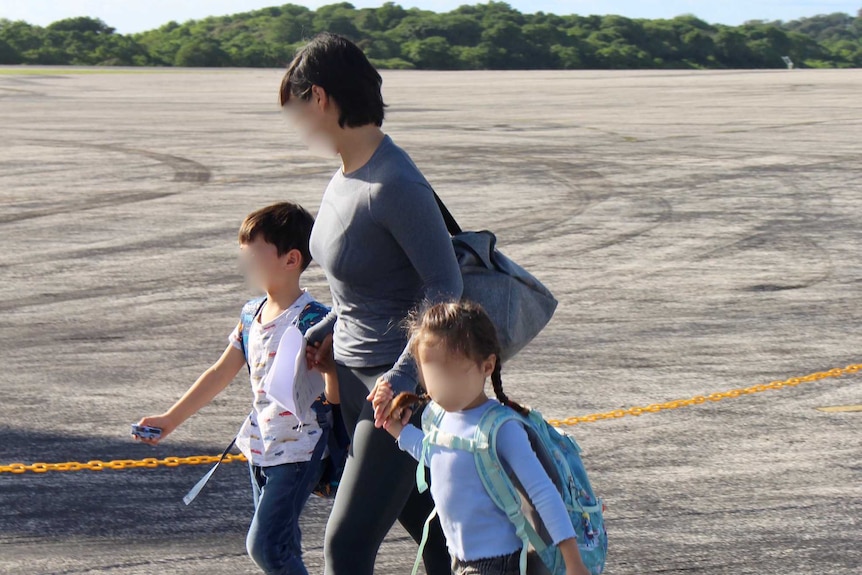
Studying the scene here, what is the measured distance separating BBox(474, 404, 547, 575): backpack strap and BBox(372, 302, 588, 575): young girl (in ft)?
0.07

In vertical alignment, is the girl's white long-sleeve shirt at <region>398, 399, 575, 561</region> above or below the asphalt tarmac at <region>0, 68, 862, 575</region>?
above

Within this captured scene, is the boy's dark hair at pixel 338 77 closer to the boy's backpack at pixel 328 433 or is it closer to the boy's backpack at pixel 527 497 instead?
the boy's backpack at pixel 328 433

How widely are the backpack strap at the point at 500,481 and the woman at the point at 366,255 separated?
31cm

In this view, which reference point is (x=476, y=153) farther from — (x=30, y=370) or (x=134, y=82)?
(x=134, y=82)

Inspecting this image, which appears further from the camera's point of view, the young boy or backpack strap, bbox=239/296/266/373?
backpack strap, bbox=239/296/266/373

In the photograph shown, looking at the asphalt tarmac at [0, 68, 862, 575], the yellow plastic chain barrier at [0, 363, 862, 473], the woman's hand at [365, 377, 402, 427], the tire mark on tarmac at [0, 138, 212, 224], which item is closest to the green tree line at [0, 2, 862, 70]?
the tire mark on tarmac at [0, 138, 212, 224]

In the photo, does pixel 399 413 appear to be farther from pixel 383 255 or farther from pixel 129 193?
pixel 129 193

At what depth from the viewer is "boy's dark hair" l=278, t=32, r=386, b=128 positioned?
3127 millimetres

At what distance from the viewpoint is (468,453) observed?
9.39 feet

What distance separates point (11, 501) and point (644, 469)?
308cm

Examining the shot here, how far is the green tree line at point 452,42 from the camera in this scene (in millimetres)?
64875

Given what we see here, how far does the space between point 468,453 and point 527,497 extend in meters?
0.19

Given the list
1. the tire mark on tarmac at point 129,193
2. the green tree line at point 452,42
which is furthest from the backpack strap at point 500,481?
the green tree line at point 452,42

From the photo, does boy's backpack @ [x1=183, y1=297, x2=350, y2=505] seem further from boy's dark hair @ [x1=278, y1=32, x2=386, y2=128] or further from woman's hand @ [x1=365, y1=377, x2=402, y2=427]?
boy's dark hair @ [x1=278, y1=32, x2=386, y2=128]
